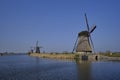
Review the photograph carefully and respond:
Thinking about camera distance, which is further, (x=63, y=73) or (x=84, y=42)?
(x=84, y=42)

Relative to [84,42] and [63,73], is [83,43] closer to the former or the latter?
[84,42]

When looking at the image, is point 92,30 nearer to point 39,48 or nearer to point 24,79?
point 24,79

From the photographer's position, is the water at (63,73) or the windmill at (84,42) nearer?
the water at (63,73)

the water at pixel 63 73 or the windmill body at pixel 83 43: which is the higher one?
the windmill body at pixel 83 43

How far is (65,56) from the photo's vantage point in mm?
82562

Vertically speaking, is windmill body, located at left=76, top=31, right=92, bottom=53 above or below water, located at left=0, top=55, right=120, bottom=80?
above

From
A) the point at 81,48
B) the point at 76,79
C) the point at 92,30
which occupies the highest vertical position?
the point at 92,30

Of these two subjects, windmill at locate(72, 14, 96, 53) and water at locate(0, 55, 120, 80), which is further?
windmill at locate(72, 14, 96, 53)

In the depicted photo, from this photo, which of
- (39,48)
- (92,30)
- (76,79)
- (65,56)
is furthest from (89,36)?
(39,48)

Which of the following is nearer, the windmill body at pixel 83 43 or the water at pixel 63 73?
the water at pixel 63 73

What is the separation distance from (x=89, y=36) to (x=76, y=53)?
7.12 m

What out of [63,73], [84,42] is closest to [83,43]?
[84,42]

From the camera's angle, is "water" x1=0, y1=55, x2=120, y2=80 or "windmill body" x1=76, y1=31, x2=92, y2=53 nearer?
"water" x1=0, y1=55, x2=120, y2=80

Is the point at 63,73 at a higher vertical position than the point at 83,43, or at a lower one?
lower
